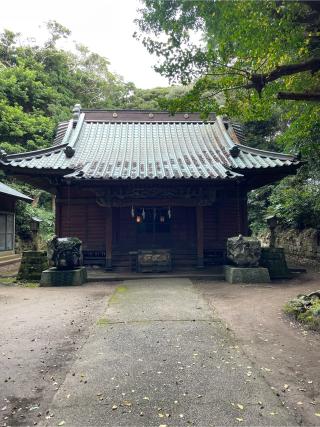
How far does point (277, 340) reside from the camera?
435cm

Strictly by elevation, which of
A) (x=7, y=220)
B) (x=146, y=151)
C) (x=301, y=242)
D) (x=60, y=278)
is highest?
(x=146, y=151)

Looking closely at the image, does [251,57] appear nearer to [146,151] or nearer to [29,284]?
[146,151]

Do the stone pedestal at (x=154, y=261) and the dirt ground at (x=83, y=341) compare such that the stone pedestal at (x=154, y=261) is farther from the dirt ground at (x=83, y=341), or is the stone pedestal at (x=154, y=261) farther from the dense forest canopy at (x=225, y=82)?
the dense forest canopy at (x=225, y=82)

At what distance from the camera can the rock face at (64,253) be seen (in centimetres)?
879

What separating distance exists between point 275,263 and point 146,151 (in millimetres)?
6255

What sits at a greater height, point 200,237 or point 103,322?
point 200,237

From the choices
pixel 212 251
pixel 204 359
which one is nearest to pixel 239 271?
pixel 212 251

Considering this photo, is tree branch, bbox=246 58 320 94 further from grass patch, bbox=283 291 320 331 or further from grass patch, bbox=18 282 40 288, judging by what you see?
grass patch, bbox=18 282 40 288

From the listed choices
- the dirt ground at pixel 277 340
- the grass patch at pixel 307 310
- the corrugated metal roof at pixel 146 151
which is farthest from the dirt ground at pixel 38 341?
the corrugated metal roof at pixel 146 151

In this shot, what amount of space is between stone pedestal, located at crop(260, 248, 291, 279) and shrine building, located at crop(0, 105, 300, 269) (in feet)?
5.52

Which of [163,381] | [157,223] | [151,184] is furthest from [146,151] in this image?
[163,381]

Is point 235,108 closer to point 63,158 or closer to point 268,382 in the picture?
point 268,382

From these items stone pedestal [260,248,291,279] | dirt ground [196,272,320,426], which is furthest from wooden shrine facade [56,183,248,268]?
dirt ground [196,272,320,426]

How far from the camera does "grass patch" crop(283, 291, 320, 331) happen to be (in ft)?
16.1
